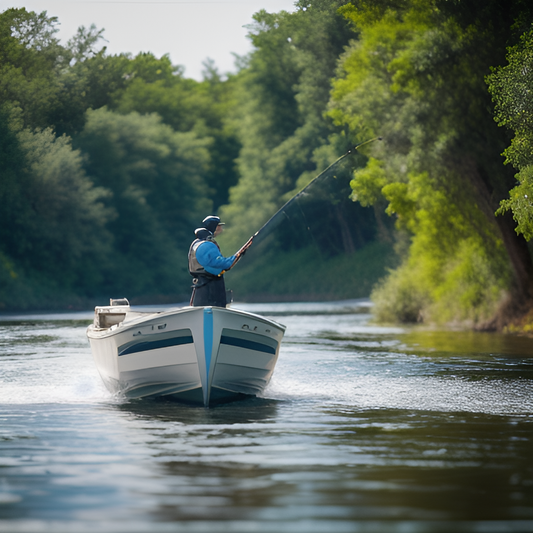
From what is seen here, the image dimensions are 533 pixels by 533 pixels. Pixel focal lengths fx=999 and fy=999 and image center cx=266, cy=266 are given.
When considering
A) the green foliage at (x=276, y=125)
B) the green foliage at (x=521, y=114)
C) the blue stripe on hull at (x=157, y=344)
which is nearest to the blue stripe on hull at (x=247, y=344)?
the blue stripe on hull at (x=157, y=344)

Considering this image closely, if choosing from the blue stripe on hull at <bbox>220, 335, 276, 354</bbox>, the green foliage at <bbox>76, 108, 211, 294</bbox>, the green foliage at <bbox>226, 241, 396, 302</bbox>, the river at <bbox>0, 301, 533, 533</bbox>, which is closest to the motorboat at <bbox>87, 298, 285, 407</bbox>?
the blue stripe on hull at <bbox>220, 335, 276, 354</bbox>

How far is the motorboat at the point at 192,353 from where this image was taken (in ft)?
35.1

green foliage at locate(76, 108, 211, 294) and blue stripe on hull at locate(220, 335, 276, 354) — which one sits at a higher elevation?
green foliage at locate(76, 108, 211, 294)

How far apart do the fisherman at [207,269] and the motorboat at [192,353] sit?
43 cm

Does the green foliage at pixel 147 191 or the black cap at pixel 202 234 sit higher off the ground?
the green foliage at pixel 147 191

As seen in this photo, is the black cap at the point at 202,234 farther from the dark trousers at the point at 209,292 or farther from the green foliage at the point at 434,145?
the green foliage at the point at 434,145

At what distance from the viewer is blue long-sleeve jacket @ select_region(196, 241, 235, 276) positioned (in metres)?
11.1

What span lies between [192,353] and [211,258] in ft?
3.64

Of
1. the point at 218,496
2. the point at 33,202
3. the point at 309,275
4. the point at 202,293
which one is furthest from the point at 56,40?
the point at 218,496

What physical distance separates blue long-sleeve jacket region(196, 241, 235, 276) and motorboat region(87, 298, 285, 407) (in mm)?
528

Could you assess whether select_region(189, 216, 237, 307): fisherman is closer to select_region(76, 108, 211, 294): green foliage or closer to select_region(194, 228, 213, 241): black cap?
select_region(194, 228, 213, 241): black cap

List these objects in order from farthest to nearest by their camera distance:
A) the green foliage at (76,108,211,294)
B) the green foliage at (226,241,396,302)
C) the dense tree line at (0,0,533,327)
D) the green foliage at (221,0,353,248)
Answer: the green foliage at (221,0,353,248) → the green foliage at (76,108,211,294) → the green foliage at (226,241,396,302) → the dense tree line at (0,0,533,327)

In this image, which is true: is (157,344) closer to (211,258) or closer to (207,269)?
(207,269)

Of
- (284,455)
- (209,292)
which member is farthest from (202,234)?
(284,455)
